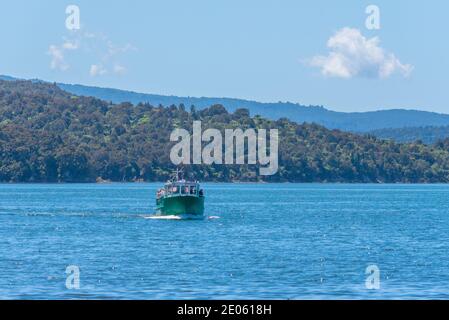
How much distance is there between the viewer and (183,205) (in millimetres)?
120125

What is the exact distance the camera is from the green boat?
118750 mm

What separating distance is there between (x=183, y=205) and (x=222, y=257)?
44.8 metres

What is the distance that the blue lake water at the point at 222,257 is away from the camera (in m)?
56.1

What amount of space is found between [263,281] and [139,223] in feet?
187

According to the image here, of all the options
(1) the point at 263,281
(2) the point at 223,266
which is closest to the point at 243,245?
(2) the point at 223,266

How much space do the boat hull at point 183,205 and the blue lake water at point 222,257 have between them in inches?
96.5

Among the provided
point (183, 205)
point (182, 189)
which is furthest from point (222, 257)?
point (183, 205)

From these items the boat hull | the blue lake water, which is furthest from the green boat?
the blue lake water

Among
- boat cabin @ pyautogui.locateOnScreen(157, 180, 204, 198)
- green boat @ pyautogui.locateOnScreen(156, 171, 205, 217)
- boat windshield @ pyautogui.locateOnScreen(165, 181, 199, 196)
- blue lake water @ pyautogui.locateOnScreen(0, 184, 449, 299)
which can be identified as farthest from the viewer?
boat windshield @ pyautogui.locateOnScreen(165, 181, 199, 196)

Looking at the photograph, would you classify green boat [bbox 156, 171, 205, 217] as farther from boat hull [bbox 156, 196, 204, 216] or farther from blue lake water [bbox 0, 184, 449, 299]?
blue lake water [bbox 0, 184, 449, 299]

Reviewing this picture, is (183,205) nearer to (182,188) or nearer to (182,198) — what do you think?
(182,198)
